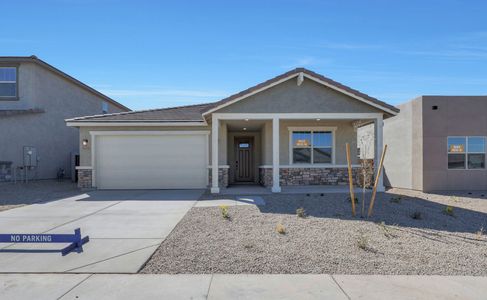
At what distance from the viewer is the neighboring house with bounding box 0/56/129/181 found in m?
17.4

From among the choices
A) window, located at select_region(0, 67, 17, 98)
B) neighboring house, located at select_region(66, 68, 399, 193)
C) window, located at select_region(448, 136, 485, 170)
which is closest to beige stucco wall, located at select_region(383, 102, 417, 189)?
window, located at select_region(448, 136, 485, 170)

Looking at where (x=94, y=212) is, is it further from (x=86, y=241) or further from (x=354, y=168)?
(x=354, y=168)

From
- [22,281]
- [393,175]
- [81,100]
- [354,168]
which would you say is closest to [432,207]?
Answer: [354,168]

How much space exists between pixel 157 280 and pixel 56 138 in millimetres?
18933

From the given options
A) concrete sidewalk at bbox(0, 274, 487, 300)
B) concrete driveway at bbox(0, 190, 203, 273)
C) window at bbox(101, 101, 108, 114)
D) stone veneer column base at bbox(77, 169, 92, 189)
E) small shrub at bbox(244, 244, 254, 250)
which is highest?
window at bbox(101, 101, 108, 114)

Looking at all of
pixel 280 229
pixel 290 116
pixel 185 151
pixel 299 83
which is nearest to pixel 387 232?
pixel 280 229

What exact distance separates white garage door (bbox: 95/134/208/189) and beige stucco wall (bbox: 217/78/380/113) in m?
3.38

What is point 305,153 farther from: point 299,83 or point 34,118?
point 34,118

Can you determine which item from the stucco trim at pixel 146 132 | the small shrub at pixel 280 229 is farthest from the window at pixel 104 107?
the small shrub at pixel 280 229

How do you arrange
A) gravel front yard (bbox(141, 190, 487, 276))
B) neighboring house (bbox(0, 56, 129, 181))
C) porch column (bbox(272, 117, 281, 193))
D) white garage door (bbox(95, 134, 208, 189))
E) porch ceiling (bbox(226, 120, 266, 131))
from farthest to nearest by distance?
1. neighboring house (bbox(0, 56, 129, 181))
2. white garage door (bbox(95, 134, 208, 189))
3. porch ceiling (bbox(226, 120, 266, 131))
4. porch column (bbox(272, 117, 281, 193))
5. gravel front yard (bbox(141, 190, 487, 276))

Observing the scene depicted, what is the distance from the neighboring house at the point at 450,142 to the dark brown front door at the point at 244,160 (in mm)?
7994

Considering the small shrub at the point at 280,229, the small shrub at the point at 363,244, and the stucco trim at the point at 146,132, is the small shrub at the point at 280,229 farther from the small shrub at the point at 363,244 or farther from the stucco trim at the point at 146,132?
the stucco trim at the point at 146,132

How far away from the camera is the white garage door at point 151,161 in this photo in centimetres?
1511

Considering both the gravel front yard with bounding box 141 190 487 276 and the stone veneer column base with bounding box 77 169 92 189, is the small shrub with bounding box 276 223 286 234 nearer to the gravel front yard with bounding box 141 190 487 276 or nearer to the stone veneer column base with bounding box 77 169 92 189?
the gravel front yard with bounding box 141 190 487 276
